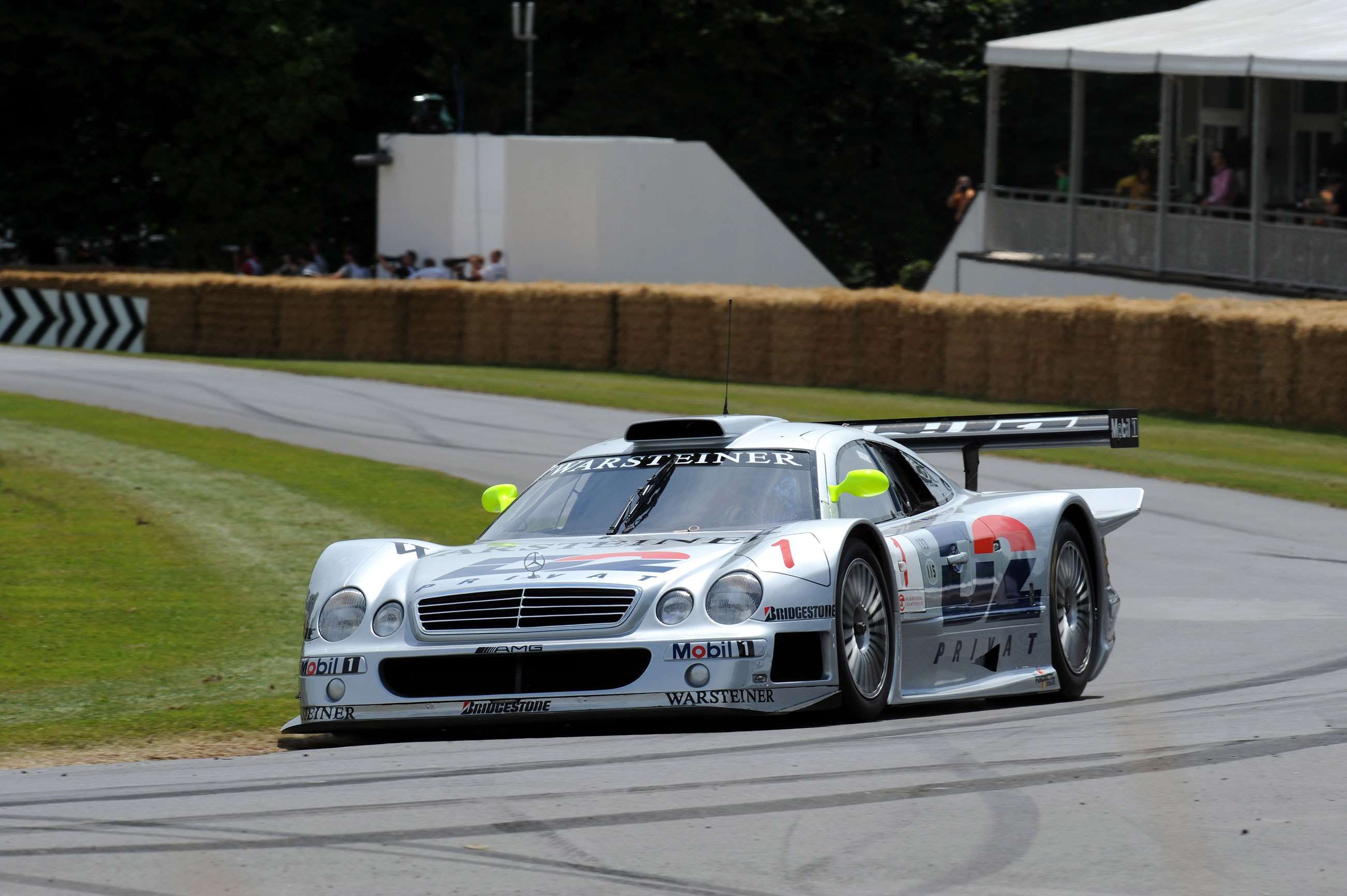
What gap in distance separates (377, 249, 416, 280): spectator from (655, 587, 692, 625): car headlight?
2785cm

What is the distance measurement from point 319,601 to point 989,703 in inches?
114

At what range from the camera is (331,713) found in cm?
738

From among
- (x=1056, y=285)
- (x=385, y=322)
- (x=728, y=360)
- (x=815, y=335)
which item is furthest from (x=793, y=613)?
(x=1056, y=285)

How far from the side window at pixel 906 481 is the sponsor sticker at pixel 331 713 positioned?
8.56 ft

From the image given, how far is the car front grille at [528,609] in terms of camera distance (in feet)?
23.5

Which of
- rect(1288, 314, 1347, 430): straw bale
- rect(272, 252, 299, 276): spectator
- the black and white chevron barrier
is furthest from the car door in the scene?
rect(272, 252, 299, 276): spectator

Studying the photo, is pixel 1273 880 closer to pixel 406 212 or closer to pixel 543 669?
pixel 543 669

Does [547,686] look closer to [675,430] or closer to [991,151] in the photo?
[675,430]

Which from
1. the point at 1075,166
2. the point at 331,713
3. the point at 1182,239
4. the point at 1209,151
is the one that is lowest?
the point at 331,713

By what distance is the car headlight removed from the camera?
7137mm

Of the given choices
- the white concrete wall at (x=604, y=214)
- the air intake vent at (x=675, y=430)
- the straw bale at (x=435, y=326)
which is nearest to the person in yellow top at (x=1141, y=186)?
the white concrete wall at (x=604, y=214)

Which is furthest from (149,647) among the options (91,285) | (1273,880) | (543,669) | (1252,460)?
(91,285)

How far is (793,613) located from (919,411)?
18069mm

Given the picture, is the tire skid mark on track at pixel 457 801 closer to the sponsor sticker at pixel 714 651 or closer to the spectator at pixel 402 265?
the sponsor sticker at pixel 714 651
